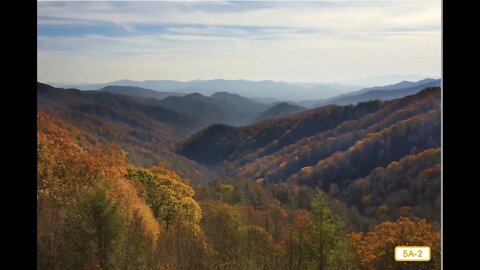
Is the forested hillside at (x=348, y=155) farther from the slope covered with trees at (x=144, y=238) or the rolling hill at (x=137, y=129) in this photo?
the slope covered with trees at (x=144, y=238)

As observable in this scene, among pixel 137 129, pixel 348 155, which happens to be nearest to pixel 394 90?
pixel 348 155

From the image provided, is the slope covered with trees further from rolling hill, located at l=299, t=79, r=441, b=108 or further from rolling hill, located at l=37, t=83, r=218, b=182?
rolling hill, located at l=37, t=83, r=218, b=182

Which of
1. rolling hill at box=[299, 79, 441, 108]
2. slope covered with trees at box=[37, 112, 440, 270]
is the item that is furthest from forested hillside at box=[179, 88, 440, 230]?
slope covered with trees at box=[37, 112, 440, 270]

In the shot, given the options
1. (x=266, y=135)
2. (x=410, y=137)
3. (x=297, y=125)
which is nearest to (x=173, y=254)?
(x=410, y=137)

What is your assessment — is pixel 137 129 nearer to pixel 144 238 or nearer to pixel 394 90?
pixel 394 90

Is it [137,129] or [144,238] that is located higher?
[137,129]

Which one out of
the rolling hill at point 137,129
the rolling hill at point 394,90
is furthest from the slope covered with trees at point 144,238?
the rolling hill at point 137,129

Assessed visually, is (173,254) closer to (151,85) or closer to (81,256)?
(81,256)

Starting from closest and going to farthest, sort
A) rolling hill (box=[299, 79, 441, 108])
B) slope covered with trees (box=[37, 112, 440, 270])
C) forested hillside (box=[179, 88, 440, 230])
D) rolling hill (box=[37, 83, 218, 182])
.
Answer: slope covered with trees (box=[37, 112, 440, 270])
rolling hill (box=[299, 79, 441, 108])
forested hillside (box=[179, 88, 440, 230])
rolling hill (box=[37, 83, 218, 182])
